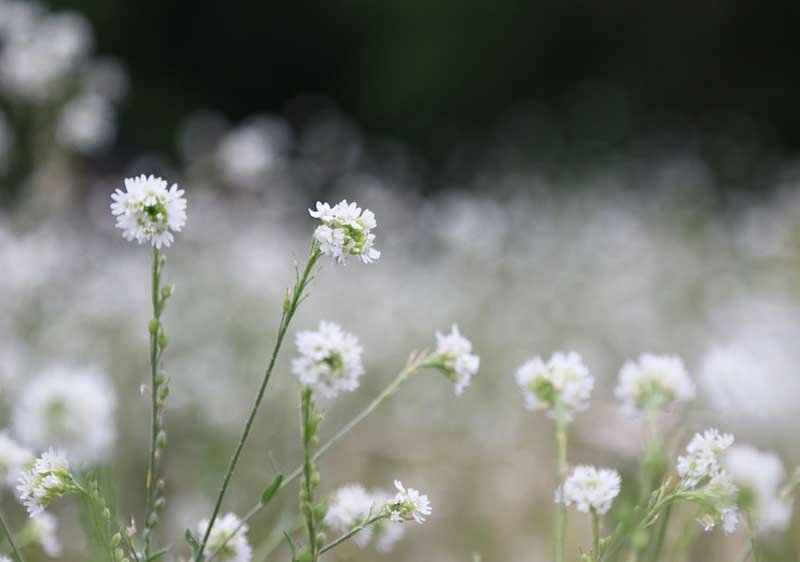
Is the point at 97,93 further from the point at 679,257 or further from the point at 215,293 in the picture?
the point at 679,257

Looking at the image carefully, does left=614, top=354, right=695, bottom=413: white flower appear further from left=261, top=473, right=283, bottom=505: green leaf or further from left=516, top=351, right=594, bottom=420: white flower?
left=261, top=473, right=283, bottom=505: green leaf

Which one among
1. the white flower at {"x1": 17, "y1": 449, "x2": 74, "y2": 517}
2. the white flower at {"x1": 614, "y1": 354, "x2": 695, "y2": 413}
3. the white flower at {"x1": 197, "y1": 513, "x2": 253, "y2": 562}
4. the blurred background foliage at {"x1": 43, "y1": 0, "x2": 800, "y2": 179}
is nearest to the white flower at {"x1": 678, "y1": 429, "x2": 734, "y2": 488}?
the white flower at {"x1": 614, "y1": 354, "x2": 695, "y2": 413}

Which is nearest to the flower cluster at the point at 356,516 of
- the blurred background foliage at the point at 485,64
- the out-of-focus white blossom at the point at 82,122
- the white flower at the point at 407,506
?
the white flower at the point at 407,506

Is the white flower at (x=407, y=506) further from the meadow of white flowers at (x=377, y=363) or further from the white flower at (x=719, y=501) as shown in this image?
the white flower at (x=719, y=501)

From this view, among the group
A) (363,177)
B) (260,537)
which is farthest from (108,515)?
(363,177)

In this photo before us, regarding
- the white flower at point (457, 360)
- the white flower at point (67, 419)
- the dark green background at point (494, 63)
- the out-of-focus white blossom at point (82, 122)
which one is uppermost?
the dark green background at point (494, 63)

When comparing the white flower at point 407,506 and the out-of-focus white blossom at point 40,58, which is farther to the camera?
the out-of-focus white blossom at point 40,58
